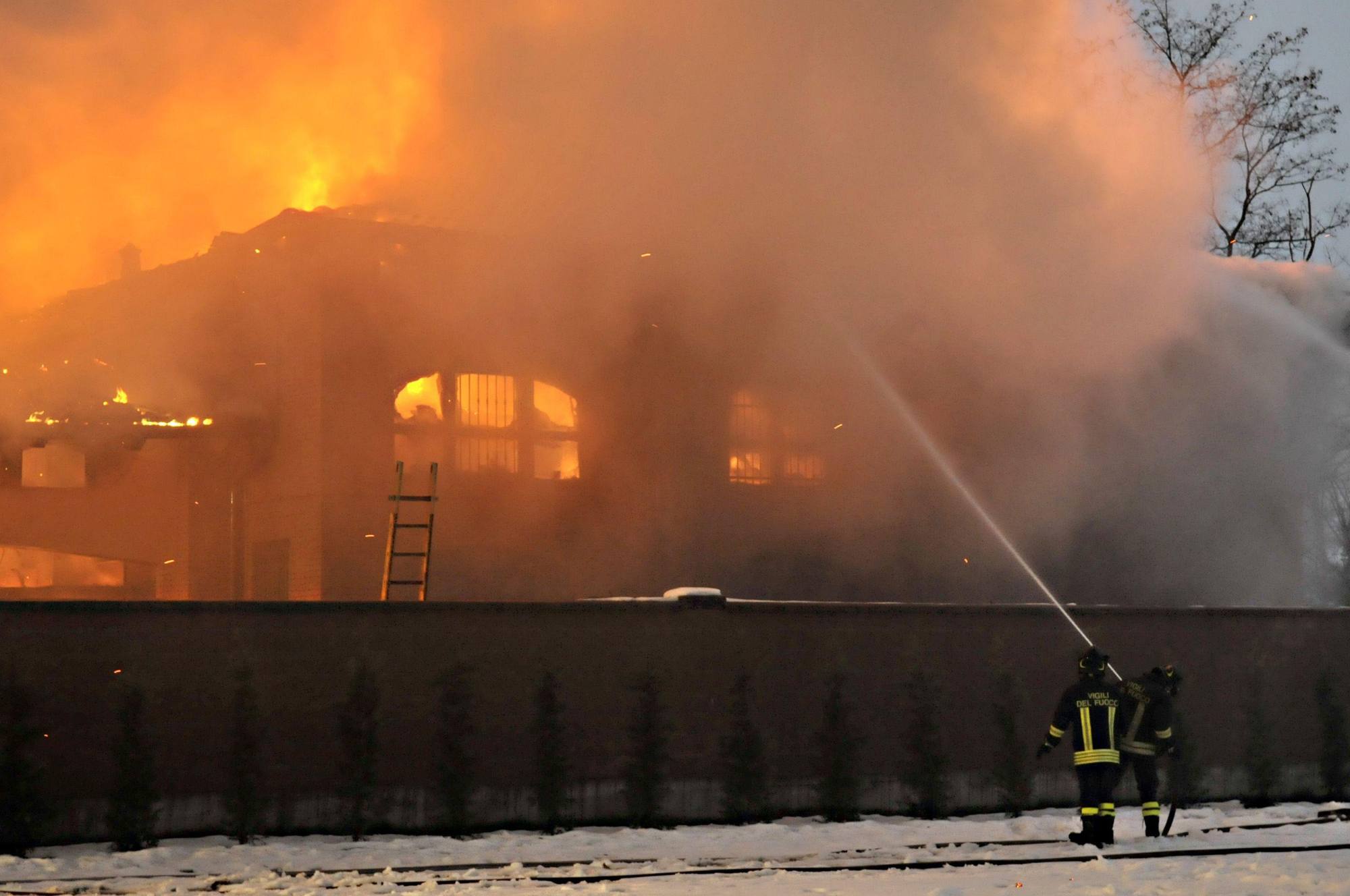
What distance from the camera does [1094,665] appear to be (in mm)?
11328

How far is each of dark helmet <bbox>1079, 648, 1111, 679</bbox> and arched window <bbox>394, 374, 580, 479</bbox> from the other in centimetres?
812

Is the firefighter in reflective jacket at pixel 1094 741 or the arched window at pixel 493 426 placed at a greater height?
the arched window at pixel 493 426

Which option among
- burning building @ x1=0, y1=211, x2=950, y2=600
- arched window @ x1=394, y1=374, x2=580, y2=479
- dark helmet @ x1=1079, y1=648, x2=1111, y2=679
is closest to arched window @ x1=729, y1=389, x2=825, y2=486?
burning building @ x1=0, y1=211, x2=950, y2=600

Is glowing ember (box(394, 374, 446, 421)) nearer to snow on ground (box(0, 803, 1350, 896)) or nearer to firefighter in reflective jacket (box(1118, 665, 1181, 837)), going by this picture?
snow on ground (box(0, 803, 1350, 896))

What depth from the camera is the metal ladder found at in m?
14.9

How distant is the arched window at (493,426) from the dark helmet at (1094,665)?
8.12m

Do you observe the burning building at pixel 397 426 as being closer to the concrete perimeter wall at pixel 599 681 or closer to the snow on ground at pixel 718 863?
the concrete perimeter wall at pixel 599 681

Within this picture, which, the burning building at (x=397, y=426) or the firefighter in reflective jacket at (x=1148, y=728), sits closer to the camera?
the firefighter in reflective jacket at (x=1148, y=728)

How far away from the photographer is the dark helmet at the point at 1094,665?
11.3 m

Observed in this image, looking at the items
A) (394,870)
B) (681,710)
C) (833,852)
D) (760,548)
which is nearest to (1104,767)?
(833,852)

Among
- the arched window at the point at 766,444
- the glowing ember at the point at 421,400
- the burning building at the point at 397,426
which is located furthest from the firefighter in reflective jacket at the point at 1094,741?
the glowing ember at the point at 421,400

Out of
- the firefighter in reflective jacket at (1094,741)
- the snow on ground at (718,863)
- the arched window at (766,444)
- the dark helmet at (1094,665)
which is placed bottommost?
the snow on ground at (718,863)

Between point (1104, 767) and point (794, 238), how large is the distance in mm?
8358

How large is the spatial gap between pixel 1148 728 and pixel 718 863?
Result: 12.0ft
